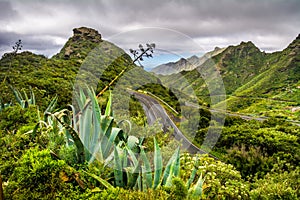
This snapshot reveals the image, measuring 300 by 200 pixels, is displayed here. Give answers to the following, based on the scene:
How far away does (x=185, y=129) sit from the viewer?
8.29 m

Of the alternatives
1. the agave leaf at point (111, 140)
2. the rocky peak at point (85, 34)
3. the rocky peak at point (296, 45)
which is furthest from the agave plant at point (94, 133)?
the rocky peak at point (296, 45)

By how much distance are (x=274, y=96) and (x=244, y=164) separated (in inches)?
2726

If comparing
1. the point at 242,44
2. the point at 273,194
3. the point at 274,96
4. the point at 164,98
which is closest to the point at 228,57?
the point at 242,44

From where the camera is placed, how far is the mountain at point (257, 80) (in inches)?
2249

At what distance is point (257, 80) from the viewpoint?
340ft

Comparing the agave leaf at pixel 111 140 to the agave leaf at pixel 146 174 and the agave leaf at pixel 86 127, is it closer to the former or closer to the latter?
the agave leaf at pixel 86 127

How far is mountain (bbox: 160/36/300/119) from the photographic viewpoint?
57.1 m

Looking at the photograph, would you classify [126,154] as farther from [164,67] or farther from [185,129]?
[185,129]

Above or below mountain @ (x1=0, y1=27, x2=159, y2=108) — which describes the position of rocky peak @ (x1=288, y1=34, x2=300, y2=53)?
above

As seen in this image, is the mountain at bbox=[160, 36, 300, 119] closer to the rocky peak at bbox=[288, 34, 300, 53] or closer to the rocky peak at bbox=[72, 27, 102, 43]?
the rocky peak at bbox=[288, 34, 300, 53]

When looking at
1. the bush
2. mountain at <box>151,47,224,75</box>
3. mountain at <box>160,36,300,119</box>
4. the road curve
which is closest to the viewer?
the bush

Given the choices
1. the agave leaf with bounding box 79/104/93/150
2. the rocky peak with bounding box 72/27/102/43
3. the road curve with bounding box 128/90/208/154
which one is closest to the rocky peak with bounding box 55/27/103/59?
the rocky peak with bounding box 72/27/102/43

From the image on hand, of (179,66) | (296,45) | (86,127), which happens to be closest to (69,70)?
(179,66)

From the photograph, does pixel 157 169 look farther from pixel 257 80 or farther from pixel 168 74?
pixel 257 80
